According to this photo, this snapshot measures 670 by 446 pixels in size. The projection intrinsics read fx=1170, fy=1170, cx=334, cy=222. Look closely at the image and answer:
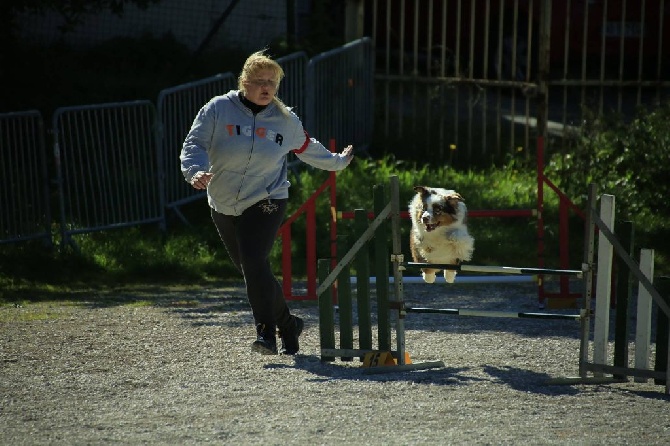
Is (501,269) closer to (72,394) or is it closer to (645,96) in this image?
(72,394)

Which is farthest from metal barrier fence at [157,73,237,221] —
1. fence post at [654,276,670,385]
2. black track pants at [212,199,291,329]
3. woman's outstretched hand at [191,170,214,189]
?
fence post at [654,276,670,385]

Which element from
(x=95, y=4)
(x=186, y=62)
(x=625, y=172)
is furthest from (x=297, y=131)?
(x=186, y=62)

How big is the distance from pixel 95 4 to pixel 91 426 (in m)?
9.40

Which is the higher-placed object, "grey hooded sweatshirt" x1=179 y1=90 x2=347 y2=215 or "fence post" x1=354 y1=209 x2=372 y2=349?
"grey hooded sweatshirt" x1=179 y1=90 x2=347 y2=215

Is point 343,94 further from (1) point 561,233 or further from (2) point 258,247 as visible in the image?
(2) point 258,247

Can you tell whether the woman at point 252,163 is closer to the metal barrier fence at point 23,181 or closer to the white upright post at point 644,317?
the white upright post at point 644,317

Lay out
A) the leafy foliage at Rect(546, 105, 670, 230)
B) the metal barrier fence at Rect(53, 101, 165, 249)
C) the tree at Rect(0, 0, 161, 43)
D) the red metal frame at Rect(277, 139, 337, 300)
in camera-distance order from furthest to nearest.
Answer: the tree at Rect(0, 0, 161, 43) → the leafy foliage at Rect(546, 105, 670, 230) → the metal barrier fence at Rect(53, 101, 165, 249) → the red metal frame at Rect(277, 139, 337, 300)

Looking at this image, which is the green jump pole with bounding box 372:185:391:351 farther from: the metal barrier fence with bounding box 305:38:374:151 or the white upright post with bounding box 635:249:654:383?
the metal barrier fence with bounding box 305:38:374:151

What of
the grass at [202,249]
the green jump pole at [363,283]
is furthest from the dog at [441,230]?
the grass at [202,249]

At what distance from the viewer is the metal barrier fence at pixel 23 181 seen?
10.9 meters

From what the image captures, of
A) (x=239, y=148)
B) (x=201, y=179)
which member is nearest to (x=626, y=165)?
(x=239, y=148)

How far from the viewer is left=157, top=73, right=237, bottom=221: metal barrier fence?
12.0 metres

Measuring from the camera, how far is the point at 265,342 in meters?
7.35

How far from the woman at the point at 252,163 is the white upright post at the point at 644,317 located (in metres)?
2.20
